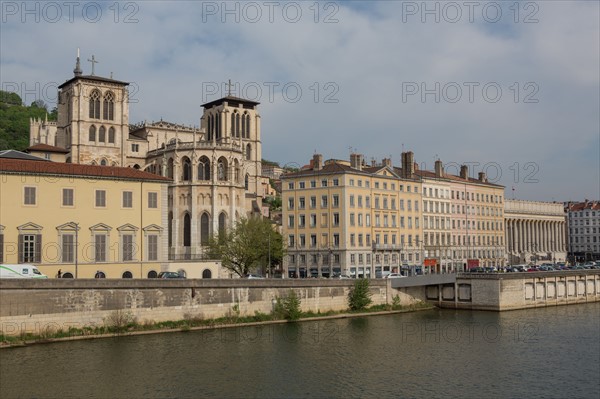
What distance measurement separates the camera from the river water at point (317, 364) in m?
34.1

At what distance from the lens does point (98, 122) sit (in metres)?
97.9

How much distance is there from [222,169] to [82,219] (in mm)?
37011

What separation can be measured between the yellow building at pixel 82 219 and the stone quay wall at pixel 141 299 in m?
7.52

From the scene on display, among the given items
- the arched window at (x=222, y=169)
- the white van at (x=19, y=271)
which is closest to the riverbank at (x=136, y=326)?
the white van at (x=19, y=271)

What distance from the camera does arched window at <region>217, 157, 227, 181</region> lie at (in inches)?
3511

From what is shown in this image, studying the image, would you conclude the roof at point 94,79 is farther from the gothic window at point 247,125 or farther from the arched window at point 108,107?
the gothic window at point 247,125

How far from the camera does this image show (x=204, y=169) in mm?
88625

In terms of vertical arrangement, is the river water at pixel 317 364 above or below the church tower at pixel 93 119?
below

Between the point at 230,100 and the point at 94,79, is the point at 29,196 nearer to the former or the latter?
the point at 94,79

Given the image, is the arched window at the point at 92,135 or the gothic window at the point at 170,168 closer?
the gothic window at the point at 170,168

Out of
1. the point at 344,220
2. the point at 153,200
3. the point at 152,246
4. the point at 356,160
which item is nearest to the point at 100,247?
the point at 152,246

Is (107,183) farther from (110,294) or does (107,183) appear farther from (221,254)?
(221,254)

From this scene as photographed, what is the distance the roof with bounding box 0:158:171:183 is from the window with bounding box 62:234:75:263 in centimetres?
509

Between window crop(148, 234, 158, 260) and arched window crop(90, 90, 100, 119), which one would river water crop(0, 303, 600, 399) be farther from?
arched window crop(90, 90, 100, 119)
